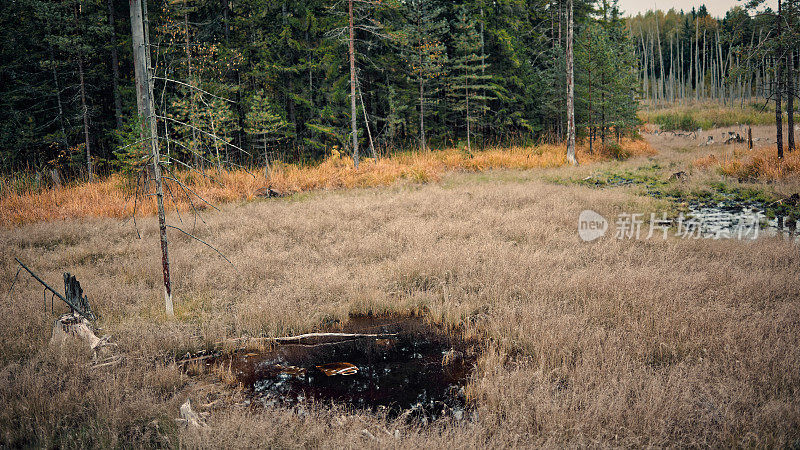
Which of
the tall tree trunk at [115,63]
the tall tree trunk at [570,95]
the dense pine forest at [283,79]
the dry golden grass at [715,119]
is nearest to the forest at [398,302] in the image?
the dense pine forest at [283,79]

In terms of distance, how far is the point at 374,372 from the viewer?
421 centimetres

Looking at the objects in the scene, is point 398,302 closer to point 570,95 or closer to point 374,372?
point 374,372

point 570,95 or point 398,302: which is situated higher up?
point 570,95

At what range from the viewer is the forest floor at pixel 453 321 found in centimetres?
297

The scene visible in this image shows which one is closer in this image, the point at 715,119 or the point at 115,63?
the point at 115,63

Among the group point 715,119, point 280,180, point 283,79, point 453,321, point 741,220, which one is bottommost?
point 453,321

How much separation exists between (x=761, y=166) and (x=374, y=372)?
14.7 meters

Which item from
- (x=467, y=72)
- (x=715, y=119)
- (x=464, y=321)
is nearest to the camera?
(x=464, y=321)

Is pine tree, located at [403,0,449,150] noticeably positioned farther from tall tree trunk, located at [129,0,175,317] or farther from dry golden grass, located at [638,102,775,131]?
dry golden grass, located at [638,102,775,131]

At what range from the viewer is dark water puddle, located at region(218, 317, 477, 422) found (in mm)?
3652

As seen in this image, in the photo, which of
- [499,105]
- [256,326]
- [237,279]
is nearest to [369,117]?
[499,105]

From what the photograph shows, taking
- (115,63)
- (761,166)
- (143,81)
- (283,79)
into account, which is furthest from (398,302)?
(115,63)

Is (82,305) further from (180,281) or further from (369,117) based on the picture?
(369,117)

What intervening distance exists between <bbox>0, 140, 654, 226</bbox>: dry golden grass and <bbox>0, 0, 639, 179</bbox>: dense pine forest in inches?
58.1
